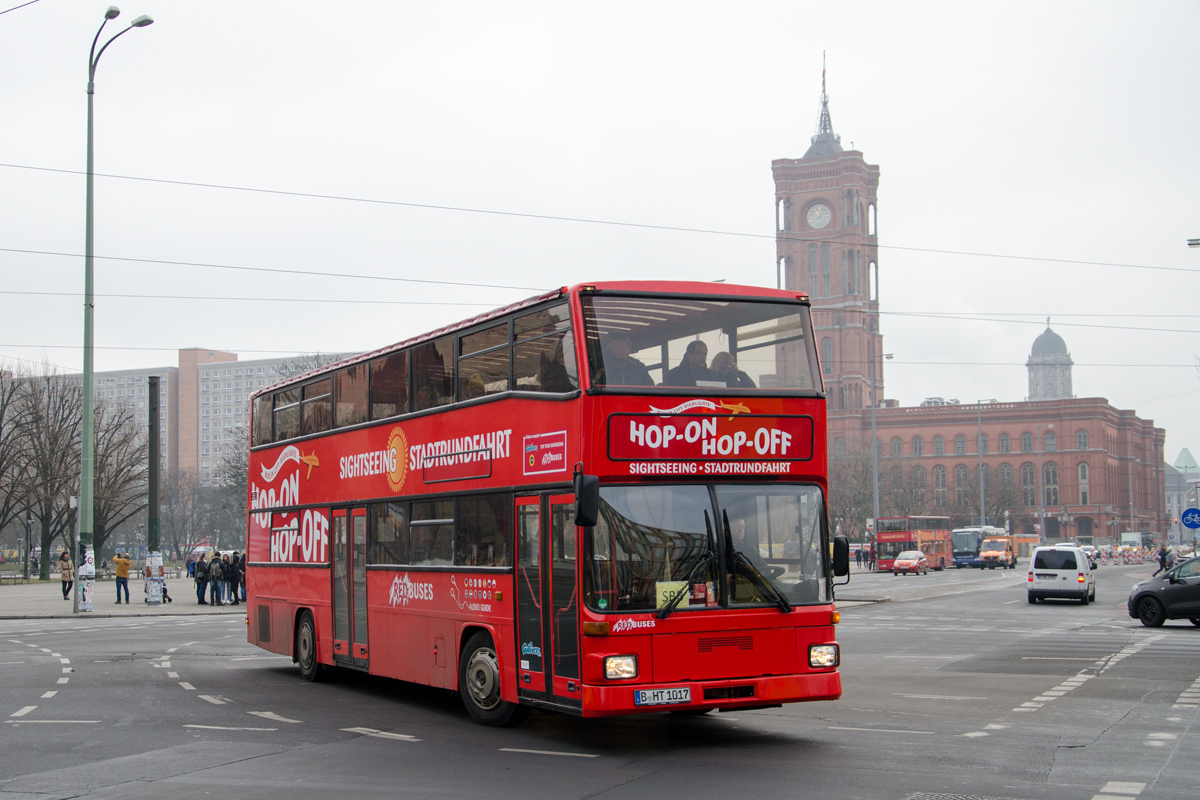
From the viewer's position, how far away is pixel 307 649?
15844 mm

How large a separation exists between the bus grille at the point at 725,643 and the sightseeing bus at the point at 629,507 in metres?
0.02

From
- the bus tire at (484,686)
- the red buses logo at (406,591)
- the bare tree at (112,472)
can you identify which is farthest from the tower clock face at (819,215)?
the bus tire at (484,686)

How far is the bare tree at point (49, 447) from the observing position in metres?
56.6

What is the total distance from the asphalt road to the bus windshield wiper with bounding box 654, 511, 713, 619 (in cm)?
118

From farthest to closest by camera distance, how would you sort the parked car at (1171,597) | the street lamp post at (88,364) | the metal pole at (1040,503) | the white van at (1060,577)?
1. the metal pole at (1040,503)
2. the white van at (1060,577)
3. the street lamp post at (88,364)
4. the parked car at (1171,597)

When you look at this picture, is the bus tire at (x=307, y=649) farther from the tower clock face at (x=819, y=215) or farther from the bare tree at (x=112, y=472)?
the tower clock face at (x=819, y=215)

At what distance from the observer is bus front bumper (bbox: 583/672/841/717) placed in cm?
962

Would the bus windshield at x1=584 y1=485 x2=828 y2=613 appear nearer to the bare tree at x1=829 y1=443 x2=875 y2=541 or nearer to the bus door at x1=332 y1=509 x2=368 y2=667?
the bus door at x1=332 y1=509 x2=368 y2=667

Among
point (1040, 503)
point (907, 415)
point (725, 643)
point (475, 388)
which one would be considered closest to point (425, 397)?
point (475, 388)

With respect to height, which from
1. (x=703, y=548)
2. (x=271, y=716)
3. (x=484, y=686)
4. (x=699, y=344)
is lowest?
(x=271, y=716)

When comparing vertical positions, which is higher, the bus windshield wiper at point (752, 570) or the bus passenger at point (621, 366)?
the bus passenger at point (621, 366)

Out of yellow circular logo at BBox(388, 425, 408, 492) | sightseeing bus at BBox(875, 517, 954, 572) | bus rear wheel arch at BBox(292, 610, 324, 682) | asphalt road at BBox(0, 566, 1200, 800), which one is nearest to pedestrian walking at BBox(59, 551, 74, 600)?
asphalt road at BBox(0, 566, 1200, 800)

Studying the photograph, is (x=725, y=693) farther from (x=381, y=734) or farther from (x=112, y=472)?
(x=112, y=472)

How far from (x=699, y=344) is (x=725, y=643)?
8.50 ft
